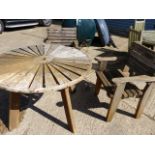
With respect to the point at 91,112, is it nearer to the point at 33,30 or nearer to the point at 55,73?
the point at 55,73

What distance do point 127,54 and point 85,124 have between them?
1609 mm

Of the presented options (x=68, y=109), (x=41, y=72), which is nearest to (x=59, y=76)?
(x=41, y=72)

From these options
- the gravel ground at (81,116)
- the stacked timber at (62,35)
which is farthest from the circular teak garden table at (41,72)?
the stacked timber at (62,35)

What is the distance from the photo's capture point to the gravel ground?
3.79 m

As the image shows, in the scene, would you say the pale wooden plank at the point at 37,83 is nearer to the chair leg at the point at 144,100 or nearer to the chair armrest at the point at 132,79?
the chair armrest at the point at 132,79

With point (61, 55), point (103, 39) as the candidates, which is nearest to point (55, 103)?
point (61, 55)

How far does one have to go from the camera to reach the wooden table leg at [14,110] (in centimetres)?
355

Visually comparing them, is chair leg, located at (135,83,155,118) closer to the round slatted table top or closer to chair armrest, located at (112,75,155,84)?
chair armrest, located at (112,75,155,84)

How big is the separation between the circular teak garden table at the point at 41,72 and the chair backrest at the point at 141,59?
100cm

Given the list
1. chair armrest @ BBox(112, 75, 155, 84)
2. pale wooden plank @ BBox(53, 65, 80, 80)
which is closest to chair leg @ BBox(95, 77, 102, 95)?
chair armrest @ BBox(112, 75, 155, 84)

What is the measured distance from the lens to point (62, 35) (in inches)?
288

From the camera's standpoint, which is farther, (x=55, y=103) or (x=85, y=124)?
(x=55, y=103)

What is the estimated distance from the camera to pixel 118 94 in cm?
362

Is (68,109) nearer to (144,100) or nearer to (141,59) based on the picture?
(144,100)
